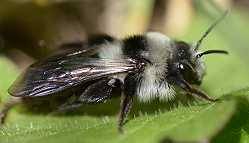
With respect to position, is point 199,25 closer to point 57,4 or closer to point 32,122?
point 57,4

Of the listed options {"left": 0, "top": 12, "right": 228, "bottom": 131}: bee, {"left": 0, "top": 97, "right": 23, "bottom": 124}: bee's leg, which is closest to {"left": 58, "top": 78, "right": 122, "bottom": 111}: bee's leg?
A: {"left": 0, "top": 12, "right": 228, "bottom": 131}: bee

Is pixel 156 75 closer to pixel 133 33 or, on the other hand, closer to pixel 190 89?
A: pixel 190 89

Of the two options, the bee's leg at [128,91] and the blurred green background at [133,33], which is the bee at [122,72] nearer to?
the bee's leg at [128,91]

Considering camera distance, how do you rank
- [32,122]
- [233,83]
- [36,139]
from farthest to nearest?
[233,83] < [32,122] < [36,139]

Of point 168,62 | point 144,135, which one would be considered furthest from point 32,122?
point 144,135

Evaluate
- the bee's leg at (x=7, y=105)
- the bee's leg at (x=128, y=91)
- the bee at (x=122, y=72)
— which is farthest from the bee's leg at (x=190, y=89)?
the bee's leg at (x=7, y=105)

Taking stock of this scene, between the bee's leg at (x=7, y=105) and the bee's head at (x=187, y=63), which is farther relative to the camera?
the bee's leg at (x=7, y=105)
